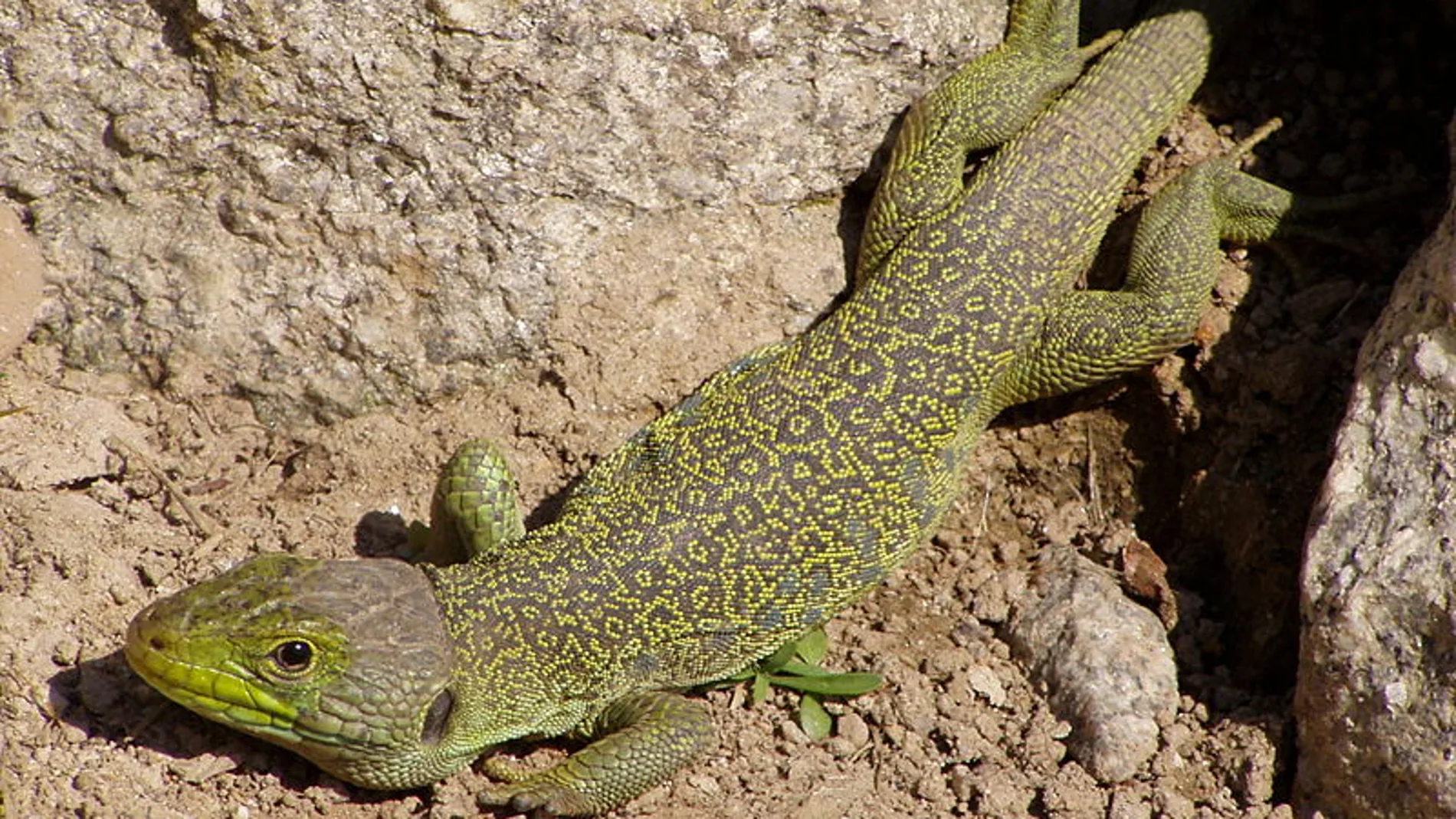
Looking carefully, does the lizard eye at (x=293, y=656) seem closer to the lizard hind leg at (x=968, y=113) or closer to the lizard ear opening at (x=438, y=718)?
the lizard ear opening at (x=438, y=718)

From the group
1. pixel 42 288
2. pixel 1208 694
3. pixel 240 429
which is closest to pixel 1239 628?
pixel 1208 694

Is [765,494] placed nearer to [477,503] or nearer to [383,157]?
[477,503]

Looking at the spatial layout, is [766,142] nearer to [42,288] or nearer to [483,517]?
[483,517]

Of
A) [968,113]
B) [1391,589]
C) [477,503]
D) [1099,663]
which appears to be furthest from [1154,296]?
[477,503]

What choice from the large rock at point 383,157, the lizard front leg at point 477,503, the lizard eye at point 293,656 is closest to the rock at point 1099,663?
the large rock at point 383,157

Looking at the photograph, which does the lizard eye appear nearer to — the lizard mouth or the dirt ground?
the lizard mouth

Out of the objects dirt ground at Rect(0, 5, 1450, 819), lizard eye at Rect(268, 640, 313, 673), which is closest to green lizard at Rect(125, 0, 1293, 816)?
lizard eye at Rect(268, 640, 313, 673)
